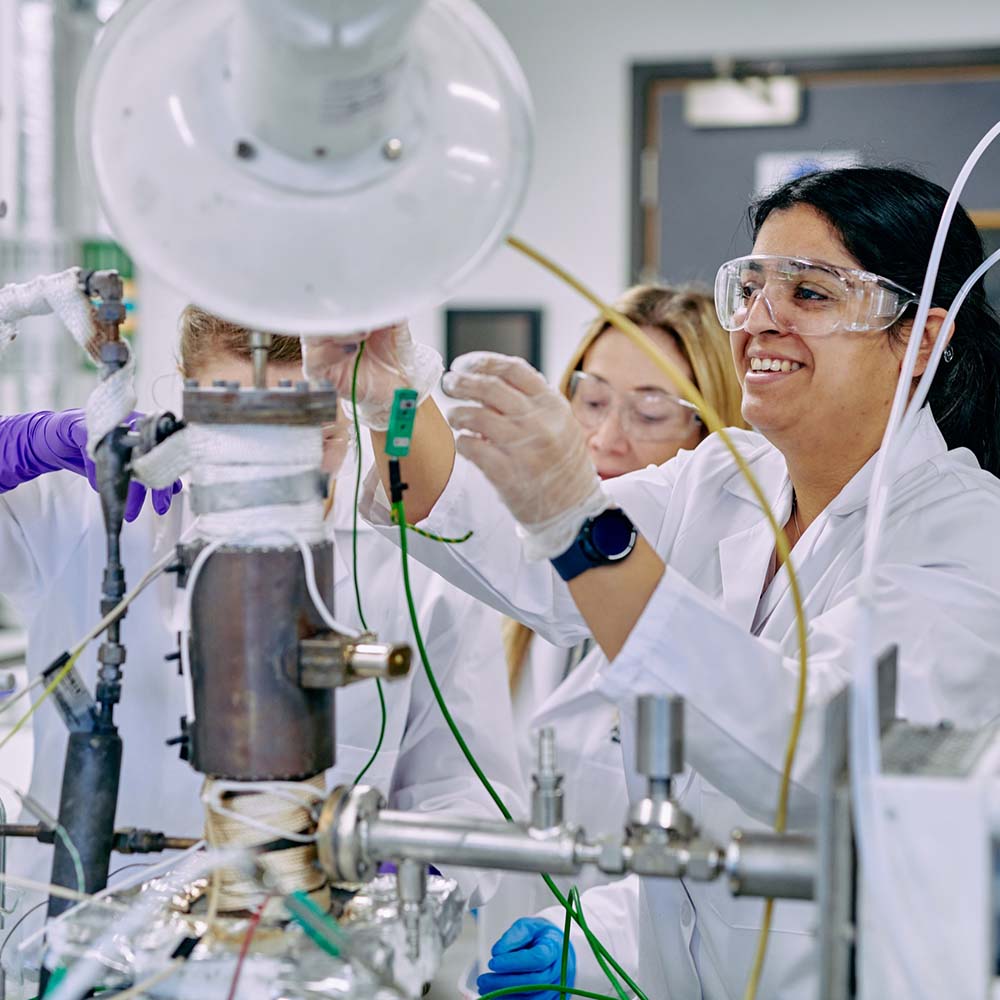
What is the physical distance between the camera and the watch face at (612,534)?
1.01 meters

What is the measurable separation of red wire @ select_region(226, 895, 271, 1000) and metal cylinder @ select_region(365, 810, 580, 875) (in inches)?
3.2

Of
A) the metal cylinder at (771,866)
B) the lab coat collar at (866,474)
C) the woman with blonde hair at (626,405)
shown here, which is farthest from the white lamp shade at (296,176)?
the woman with blonde hair at (626,405)

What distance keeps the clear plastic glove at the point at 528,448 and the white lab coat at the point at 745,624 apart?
0.10m

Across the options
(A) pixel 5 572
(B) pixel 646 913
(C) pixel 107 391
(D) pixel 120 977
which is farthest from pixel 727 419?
(D) pixel 120 977

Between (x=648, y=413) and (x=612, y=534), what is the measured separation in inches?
48.4

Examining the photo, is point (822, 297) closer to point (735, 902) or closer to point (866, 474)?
point (866, 474)

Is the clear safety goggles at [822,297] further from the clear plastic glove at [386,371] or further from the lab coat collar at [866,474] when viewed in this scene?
the clear plastic glove at [386,371]

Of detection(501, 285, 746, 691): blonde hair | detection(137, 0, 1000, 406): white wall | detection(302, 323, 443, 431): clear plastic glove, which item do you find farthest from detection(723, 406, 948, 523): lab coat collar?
detection(137, 0, 1000, 406): white wall

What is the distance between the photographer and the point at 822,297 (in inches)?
55.6

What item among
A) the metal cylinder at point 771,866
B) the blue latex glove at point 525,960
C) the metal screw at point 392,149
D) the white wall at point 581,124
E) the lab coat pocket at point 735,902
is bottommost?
the blue latex glove at point 525,960

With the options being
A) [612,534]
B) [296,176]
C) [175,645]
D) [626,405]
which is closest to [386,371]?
[612,534]

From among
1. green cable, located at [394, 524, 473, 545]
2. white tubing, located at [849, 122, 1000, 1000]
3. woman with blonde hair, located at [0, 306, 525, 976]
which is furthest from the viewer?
woman with blonde hair, located at [0, 306, 525, 976]

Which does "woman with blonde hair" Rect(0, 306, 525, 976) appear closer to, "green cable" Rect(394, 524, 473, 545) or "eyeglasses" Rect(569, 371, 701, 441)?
"green cable" Rect(394, 524, 473, 545)

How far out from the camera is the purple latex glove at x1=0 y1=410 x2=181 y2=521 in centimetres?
130
